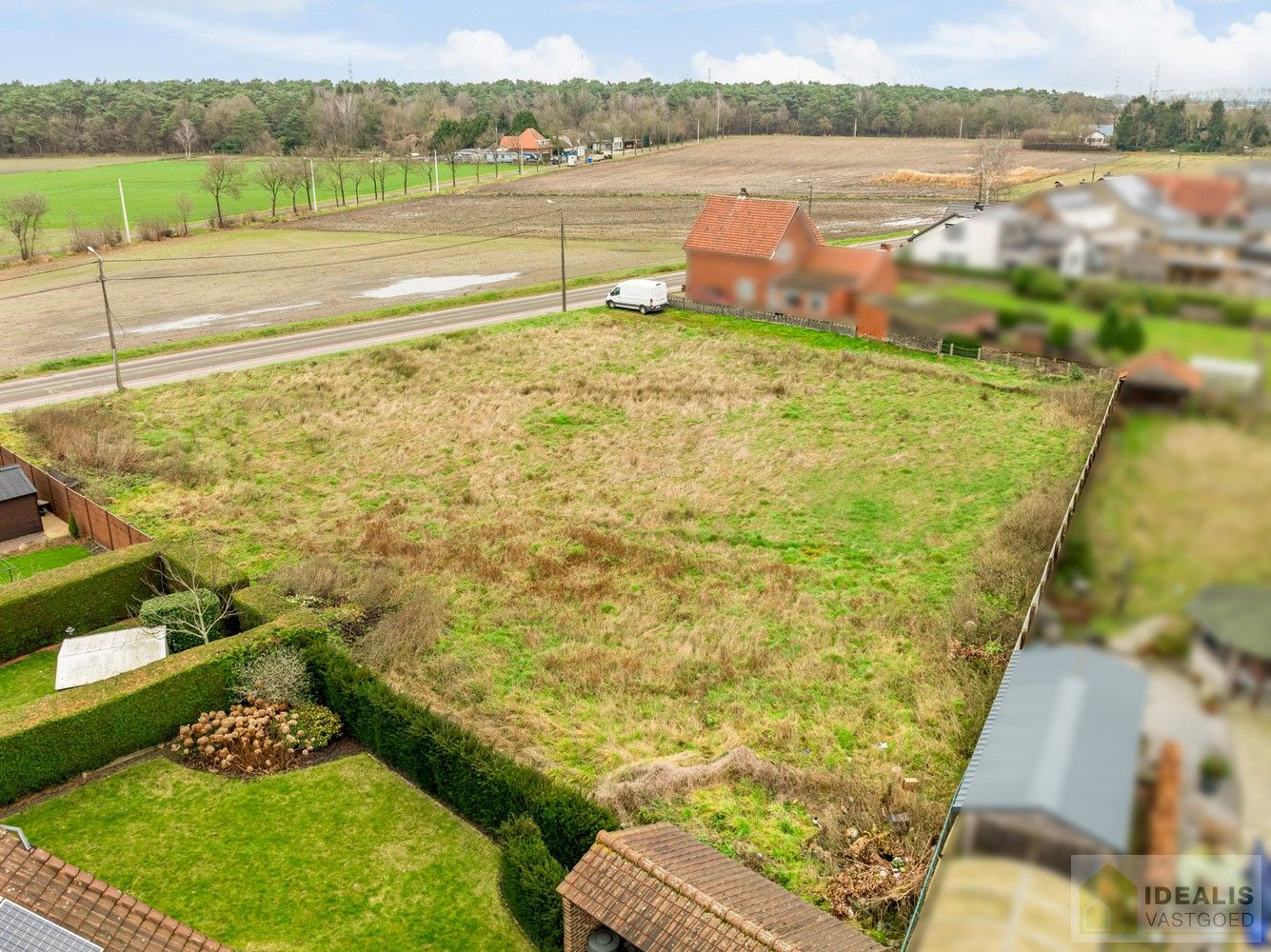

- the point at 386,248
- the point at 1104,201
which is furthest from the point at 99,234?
the point at 1104,201

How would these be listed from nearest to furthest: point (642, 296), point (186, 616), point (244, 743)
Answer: point (244, 743)
point (186, 616)
point (642, 296)

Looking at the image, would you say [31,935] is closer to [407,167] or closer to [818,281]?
[818,281]

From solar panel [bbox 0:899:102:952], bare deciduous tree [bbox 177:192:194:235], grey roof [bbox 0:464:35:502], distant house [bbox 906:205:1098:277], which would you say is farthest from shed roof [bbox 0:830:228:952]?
bare deciduous tree [bbox 177:192:194:235]

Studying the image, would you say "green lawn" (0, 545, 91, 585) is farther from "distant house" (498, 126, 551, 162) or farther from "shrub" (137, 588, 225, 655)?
"distant house" (498, 126, 551, 162)

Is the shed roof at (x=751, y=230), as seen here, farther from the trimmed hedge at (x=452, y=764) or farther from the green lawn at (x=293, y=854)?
the green lawn at (x=293, y=854)

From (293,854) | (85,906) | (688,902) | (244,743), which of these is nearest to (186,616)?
(244,743)

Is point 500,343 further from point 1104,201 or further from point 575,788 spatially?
point 1104,201
